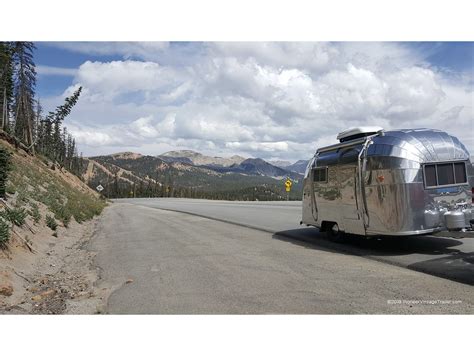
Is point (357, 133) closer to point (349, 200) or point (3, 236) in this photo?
point (349, 200)

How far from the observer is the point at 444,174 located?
29.4ft

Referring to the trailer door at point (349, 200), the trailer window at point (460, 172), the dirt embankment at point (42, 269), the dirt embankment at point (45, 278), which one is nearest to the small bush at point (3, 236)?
the dirt embankment at point (42, 269)

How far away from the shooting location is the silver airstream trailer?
344 inches

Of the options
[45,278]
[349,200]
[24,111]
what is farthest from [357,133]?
[24,111]

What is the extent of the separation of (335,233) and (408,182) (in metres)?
3.21

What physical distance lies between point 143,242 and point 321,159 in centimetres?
632

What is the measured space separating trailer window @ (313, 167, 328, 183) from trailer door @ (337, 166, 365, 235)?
2.29 ft

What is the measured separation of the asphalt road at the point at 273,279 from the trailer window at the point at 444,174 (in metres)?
1.59

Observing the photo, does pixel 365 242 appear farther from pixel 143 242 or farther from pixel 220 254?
pixel 143 242

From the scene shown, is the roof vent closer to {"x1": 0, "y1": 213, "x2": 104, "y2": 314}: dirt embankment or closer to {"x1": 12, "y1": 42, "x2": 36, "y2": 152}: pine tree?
{"x1": 0, "y1": 213, "x2": 104, "y2": 314}: dirt embankment

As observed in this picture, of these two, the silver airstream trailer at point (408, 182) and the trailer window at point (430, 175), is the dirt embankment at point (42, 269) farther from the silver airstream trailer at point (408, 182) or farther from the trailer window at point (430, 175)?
Answer: the trailer window at point (430, 175)

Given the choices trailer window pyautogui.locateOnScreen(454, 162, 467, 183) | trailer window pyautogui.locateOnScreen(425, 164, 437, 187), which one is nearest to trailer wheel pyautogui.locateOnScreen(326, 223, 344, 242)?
trailer window pyautogui.locateOnScreen(425, 164, 437, 187)

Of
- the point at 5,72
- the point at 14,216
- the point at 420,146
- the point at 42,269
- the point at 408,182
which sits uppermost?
the point at 5,72

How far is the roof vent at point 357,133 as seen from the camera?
10.0 m
